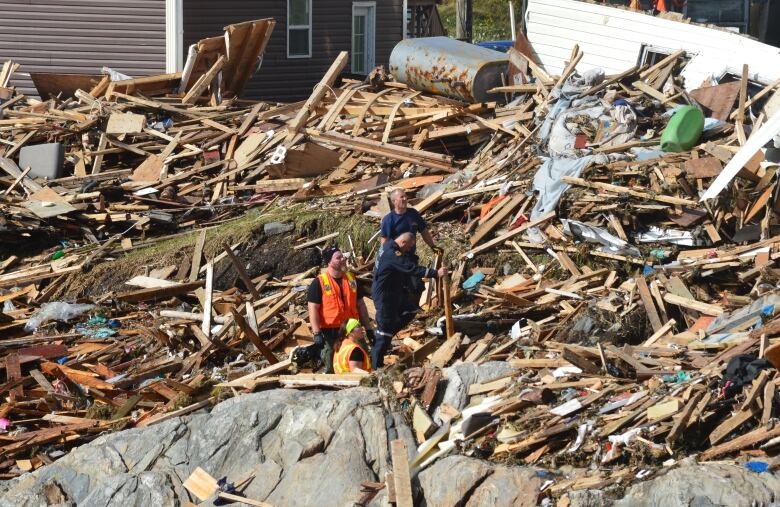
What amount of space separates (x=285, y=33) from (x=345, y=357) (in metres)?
A: 17.3

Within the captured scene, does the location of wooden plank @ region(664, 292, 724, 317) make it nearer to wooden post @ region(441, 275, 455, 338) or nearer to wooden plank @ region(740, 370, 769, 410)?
wooden post @ region(441, 275, 455, 338)

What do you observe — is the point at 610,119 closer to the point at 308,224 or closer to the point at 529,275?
the point at 529,275

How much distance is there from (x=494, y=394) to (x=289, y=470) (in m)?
2.01

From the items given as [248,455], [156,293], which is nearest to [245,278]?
[156,293]

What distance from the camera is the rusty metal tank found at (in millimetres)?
20578

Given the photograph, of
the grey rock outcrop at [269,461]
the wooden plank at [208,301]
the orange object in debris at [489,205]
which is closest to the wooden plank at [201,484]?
the grey rock outcrop at [269,461]

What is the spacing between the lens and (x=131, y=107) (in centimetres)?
2106

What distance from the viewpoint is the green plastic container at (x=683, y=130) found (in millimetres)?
15758

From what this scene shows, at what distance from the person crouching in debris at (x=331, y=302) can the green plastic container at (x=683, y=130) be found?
601 centimetres

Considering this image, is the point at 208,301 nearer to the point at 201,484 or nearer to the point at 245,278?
the point at 245,278

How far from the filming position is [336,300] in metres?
11.6

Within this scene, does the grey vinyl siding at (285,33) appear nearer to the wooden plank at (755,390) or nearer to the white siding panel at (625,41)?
the white siding panel at (625,41)

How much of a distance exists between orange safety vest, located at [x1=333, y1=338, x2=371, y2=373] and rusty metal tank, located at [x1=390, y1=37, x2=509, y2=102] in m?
9.61

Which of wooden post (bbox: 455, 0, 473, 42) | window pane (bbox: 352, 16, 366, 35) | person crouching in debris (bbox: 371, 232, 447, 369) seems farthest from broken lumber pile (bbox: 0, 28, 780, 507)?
wooden post (bbox: 455, 0, 473, 42)
